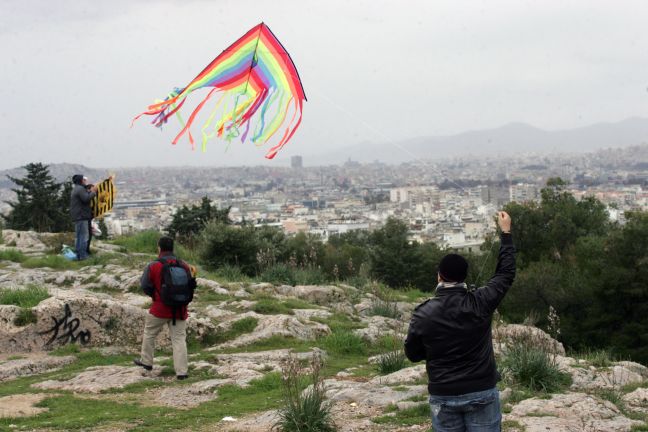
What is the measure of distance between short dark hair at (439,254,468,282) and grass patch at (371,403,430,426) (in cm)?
224

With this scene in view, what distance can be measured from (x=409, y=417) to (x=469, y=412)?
7.19 ft

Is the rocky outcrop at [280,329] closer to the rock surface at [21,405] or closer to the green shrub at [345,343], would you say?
the green shrub at [345,343]

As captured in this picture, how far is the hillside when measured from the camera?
6637mm

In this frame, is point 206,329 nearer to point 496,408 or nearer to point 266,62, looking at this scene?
point 266,62

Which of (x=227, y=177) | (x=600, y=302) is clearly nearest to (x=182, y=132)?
(x=600, y=302)

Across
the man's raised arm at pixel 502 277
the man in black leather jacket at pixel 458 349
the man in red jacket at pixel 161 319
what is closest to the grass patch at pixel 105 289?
the man in red jacket at pixel 161 319

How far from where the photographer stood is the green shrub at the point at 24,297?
10.6 m

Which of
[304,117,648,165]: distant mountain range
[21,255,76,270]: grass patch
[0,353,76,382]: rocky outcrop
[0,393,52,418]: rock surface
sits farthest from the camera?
[304,117,648,165]: distant mountain range

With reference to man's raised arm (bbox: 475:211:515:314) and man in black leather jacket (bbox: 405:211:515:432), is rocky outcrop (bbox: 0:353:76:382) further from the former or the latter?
man's raised arm (bbox: 475:211:515:314)

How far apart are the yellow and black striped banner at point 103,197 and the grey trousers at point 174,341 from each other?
7210 mm

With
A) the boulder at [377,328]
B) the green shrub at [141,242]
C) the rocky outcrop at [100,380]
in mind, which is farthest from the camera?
the green shrub at [141,242]

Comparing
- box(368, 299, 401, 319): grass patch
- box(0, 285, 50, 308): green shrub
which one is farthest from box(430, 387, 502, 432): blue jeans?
box(368, 299, 401, 319): grass patch

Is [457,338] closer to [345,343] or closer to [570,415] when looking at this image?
[570,415]

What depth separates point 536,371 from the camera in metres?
7.21
